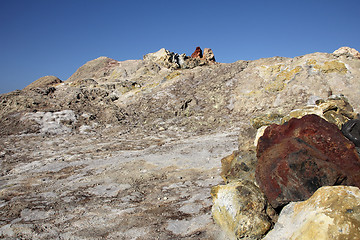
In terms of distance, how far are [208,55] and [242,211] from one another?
32.3 meters

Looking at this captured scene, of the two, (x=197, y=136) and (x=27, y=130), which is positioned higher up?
(x=27, y=130)

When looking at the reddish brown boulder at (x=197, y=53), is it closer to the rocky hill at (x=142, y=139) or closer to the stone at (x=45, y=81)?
the rocky hill at (x=142, y=139)

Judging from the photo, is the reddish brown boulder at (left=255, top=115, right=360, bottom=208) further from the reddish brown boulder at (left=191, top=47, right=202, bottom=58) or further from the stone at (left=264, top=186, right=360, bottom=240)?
the reddish brown boulder at (left=191, top=47, right=202, bottom=58)

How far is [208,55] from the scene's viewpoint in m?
34.7

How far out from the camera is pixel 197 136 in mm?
14203

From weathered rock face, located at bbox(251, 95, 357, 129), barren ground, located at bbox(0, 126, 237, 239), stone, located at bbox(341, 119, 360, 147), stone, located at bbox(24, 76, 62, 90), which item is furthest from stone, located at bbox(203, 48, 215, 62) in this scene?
stone, located at bbox(341, 119, 360, 147)

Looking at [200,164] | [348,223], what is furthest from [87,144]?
[348,223]

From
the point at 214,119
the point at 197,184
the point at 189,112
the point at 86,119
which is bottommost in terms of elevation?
the point at 197,184

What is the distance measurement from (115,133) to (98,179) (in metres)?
7.95

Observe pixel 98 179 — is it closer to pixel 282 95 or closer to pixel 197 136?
pixel 197 136

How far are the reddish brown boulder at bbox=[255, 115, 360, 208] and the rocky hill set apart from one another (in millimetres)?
1130

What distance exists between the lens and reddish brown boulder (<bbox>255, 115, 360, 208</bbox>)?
12.8 ft

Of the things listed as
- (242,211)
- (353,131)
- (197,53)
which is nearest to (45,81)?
(197,53)

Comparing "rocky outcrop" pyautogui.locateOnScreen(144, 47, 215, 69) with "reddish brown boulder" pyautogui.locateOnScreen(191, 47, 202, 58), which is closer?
"rocky outcrop" pyautogui.locateOnScreen(144, 47, 215, 69)
